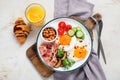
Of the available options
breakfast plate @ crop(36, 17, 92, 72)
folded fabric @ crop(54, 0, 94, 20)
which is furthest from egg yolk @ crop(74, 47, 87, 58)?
folded fabric @ crop(54, 0, 94, 20)

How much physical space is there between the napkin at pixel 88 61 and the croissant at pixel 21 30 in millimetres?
111

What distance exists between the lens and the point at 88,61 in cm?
102

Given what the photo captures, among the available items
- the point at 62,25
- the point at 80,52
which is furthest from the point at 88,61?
the point at 62,25

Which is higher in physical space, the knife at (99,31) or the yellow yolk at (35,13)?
the yellow yolk at (35,13)

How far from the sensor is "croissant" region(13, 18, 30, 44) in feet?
3.36

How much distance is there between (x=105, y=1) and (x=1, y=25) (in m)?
0.36

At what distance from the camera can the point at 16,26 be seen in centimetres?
103

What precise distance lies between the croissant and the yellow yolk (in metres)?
0.03

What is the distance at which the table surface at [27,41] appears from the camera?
104 cm

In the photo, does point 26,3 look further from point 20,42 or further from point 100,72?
point 100,72

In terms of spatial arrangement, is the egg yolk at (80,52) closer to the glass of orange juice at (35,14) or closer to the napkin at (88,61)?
the napkin at (88,61)

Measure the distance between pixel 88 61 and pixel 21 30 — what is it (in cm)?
24

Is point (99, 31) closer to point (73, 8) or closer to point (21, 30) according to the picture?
point (73, 8)

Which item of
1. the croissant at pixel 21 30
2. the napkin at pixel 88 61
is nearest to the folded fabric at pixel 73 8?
the napkin at pixel 88 61
